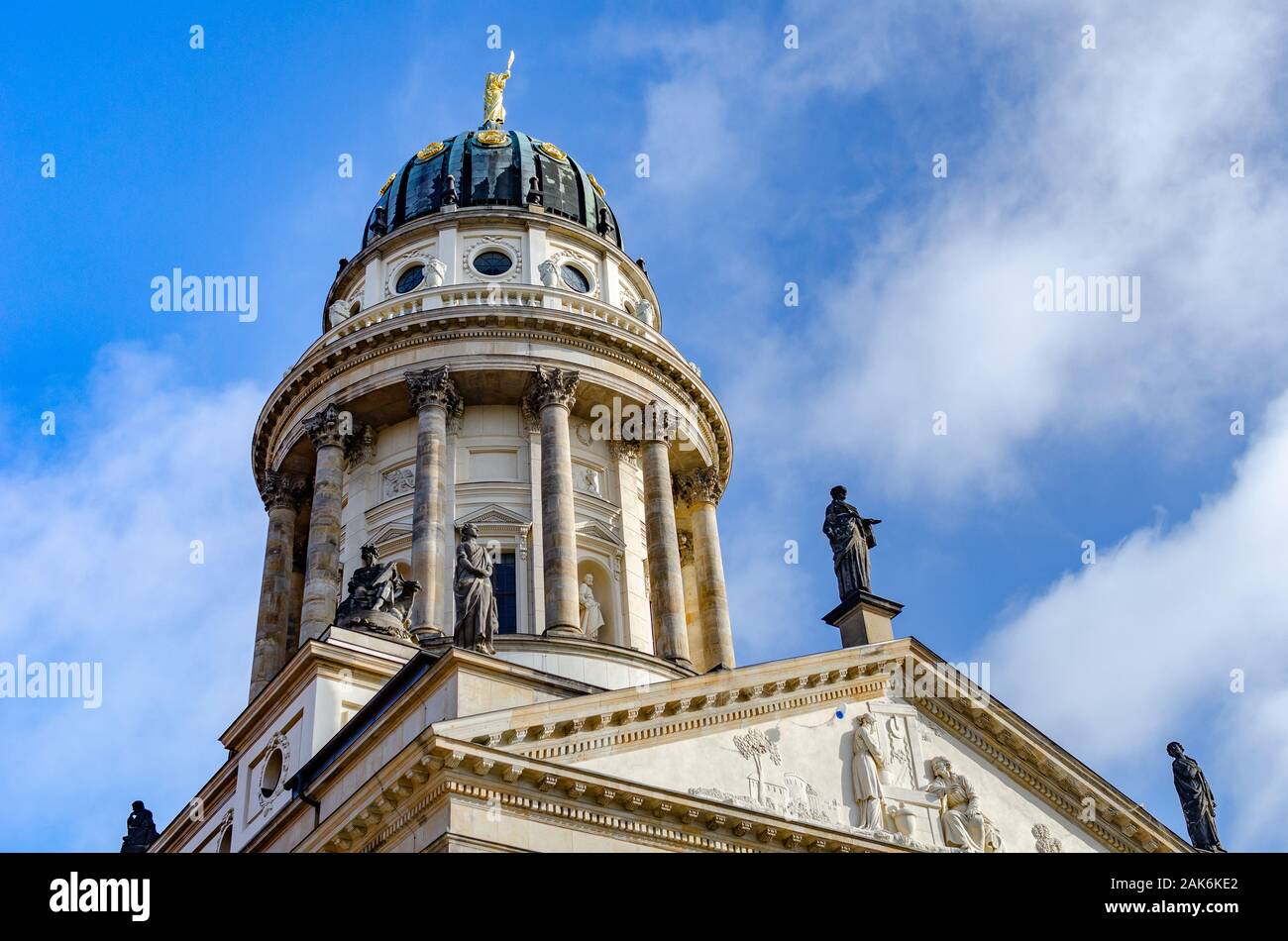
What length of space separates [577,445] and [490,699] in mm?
20856

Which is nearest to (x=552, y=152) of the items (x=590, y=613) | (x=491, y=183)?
(x=491, y=183)

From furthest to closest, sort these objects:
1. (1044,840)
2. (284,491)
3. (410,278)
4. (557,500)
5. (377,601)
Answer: (410,278) < (284,491) < (557,500) < (377,601) < (1044,840)

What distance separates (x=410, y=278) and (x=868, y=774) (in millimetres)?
26267

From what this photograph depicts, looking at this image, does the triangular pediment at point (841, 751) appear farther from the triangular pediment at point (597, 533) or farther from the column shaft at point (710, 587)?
the triangular pediment at point (597, 533)

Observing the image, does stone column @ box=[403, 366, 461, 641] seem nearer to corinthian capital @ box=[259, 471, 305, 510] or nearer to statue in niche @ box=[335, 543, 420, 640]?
statue in niche @ box=[335, 543, 420, 640]

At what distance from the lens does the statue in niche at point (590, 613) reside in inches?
1572

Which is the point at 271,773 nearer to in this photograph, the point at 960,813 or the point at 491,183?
the point at 960,813

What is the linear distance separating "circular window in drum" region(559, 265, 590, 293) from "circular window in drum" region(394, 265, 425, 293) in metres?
4.50

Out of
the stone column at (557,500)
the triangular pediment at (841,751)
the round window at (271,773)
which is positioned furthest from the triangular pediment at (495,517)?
the triangular pediment at (841,751)

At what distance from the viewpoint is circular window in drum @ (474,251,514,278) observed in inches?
1855

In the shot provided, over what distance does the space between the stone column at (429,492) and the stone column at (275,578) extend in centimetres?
533

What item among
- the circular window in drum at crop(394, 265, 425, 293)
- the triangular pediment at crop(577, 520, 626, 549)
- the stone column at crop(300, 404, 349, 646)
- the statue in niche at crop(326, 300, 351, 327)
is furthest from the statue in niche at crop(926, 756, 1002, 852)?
the statue in niche at crop(326, 300, 351, 327)

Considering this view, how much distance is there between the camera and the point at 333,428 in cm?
4328
